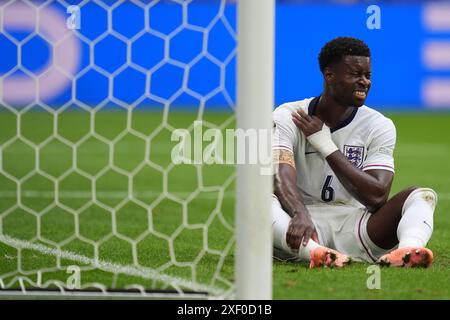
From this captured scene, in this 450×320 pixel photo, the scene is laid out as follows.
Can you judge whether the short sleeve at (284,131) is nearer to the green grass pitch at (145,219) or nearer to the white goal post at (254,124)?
the green grass pitch at (145,219)

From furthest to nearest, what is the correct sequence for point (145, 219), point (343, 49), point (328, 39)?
point (328, 39) → point (145, 219) → point (343, 49)

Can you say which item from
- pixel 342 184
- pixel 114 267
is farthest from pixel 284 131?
pixel 114 267

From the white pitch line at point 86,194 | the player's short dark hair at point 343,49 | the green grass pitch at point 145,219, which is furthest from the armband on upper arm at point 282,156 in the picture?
the white pitch line at point 86,194

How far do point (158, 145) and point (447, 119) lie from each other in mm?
5676

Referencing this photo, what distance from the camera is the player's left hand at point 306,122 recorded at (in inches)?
181

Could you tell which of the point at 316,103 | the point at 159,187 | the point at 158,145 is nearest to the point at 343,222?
the point at 316,103

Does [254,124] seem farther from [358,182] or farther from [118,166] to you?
[118,166]

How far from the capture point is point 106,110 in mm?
15430

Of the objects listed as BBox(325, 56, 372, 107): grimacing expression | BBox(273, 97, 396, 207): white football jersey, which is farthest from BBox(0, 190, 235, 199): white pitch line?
BBox(325, 56, 372, 107): grimacing expression

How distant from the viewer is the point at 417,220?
14.5 ft

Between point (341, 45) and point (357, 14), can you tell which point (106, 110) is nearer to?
point (357, 14)

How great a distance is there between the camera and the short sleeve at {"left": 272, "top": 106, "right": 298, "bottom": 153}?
4680 millimetres

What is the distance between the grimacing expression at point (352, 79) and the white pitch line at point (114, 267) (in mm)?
1273

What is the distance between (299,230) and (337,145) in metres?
0.56
